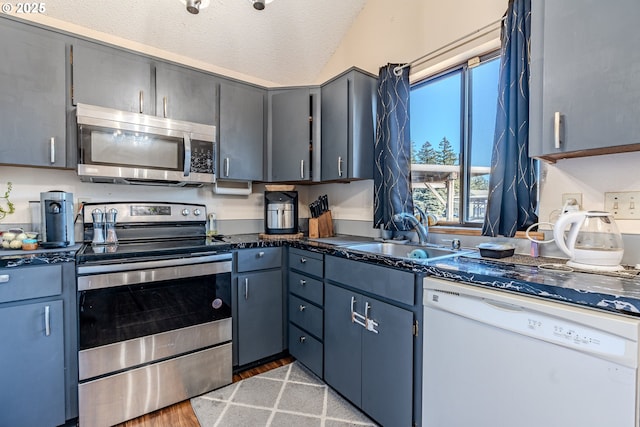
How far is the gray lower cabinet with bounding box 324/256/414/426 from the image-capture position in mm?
1427

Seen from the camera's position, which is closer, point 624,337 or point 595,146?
point 624,337

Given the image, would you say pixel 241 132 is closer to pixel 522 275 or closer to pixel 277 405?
pixel 277 405

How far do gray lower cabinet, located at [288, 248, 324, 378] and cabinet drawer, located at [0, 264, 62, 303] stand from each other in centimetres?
130

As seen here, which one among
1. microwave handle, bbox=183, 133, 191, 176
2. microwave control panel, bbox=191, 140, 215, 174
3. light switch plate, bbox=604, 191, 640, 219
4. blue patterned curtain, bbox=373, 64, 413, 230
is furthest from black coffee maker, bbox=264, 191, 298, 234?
light switch plate, bbox=604, 191, 640, 219

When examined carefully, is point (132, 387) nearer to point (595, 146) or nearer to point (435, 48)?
point (595, 146)

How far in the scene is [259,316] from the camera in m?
2.17

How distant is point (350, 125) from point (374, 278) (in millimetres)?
1193

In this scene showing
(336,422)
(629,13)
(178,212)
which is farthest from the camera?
(178,212)

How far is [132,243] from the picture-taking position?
208 centimetres

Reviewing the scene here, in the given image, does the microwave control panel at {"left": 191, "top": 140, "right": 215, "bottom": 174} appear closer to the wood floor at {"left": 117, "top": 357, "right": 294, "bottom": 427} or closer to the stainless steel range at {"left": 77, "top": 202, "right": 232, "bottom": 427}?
the stainless steel range at {"left": 77, "top": 202, "right": 232, "bottom": 427}

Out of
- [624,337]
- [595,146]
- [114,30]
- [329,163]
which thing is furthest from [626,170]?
[114,30]

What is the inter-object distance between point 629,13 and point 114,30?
9.28 feet

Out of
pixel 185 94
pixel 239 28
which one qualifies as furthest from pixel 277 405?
pixel 239 28

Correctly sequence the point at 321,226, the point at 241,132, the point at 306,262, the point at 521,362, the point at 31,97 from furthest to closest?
A: the point at 321,226
the point at 241,132
the point at 306,262
the point at 31,97
the point at 521,362
